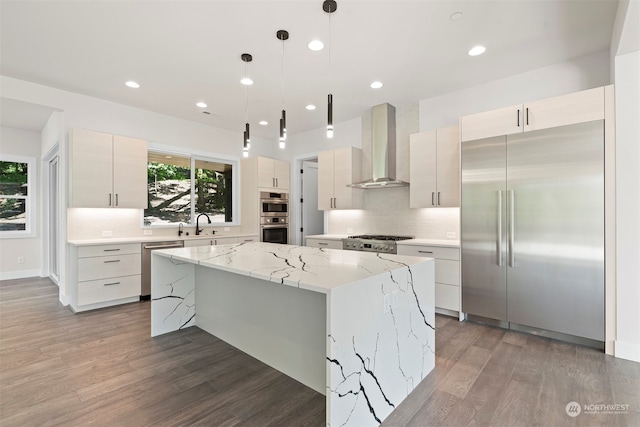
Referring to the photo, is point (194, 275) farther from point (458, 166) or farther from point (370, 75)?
point (458, 166)

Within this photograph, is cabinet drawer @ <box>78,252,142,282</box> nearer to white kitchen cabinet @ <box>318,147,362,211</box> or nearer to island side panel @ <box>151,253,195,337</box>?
island side panel @ <box>151,253,195,337</box>

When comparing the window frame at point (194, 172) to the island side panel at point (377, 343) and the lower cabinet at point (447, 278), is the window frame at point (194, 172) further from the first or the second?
the island side panel at point (377, 343)

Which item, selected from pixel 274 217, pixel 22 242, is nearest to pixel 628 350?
pixel 274 217

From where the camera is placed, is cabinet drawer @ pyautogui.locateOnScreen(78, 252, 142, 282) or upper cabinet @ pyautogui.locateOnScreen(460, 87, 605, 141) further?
cabinet drawer @ pyautogui.locateOnScreen(78, 252, 142, 282)

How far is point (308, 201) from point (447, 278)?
3.48 metres

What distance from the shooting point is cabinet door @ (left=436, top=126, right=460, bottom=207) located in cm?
381

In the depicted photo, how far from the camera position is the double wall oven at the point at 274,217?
5.70 metres

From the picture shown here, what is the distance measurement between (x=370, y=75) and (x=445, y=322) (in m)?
3.03

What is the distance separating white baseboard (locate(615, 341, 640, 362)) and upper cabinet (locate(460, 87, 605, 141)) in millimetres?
1962

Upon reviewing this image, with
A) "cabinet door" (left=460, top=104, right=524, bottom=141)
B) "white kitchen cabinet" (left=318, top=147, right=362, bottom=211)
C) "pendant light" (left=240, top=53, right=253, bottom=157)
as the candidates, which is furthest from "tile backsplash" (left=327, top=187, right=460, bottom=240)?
"pendant light" (left=240, top=53, right=253, bottom=157)

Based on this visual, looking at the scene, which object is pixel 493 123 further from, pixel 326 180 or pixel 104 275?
pixel 104 275

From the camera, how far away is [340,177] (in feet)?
16.7

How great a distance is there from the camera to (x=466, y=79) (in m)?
3.74

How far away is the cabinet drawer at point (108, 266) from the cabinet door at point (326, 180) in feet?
9.66
